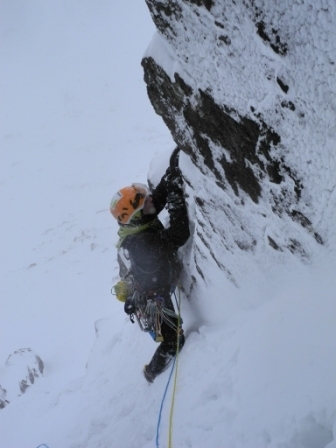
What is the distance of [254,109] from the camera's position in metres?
2.00

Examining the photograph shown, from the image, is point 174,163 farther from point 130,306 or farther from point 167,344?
point 167,344

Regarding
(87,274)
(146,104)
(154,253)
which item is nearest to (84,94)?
(146,104)

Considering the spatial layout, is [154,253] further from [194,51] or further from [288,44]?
[288,44]

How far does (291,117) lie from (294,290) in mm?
1286

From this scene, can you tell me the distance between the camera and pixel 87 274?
1329 centimetres

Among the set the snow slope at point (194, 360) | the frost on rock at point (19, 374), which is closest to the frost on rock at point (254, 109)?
the snow slope at point (194, 360)

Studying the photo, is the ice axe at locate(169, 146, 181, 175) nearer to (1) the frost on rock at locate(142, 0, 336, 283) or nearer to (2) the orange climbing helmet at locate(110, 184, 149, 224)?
(2) the orange climbing helmet at locate(110, 184, 149, 224)

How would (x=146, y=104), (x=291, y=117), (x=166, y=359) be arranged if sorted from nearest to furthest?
(x=291, y=117), (x=166, y=359), (x=146, y=104)

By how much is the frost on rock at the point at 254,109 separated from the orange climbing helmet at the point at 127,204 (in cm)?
74

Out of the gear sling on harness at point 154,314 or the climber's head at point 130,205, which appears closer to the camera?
the climber's head at point 130,205

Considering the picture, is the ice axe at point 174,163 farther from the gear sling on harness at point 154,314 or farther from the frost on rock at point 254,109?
the gear sling on harness at point 154,314

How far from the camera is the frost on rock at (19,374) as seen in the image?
9.63 meters

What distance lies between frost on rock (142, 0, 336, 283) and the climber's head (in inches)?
29.1

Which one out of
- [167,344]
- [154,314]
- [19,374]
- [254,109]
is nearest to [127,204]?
[154,314]
